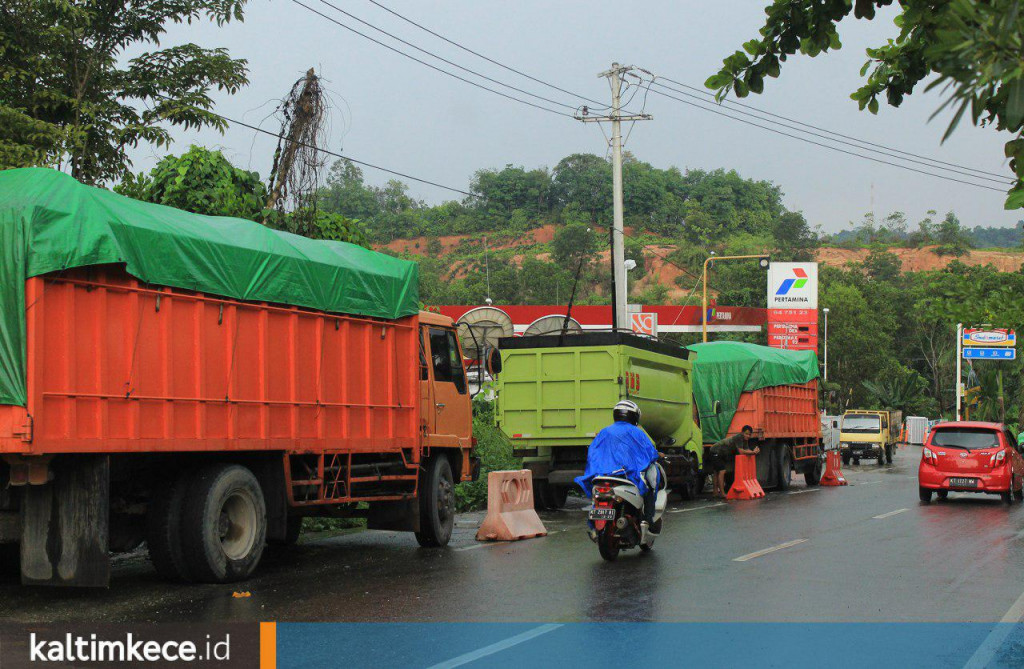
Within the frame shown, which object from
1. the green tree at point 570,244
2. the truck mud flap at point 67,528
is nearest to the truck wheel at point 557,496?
the truck mud flap at point 67,528

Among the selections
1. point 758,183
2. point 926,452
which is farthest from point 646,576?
point 758,183

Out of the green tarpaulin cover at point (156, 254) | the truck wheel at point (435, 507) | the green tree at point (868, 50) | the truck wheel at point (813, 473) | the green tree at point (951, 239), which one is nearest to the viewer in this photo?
the green tree at point (868, 50)

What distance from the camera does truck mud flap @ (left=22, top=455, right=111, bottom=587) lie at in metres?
8.88

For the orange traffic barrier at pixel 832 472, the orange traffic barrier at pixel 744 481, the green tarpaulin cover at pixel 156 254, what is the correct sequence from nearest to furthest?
the green tarpaulin cover at pixel 156 254, the orange traffic barrier at pixel 744 481, the orange traffic barrier at pixel 832 472

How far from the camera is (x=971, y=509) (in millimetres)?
20844

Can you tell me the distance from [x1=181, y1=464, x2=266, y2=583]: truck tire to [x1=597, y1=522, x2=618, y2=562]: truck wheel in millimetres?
3529

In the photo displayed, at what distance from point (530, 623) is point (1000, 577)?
217 inches

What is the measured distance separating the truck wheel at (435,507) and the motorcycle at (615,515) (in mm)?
2355

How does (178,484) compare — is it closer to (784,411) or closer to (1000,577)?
(1000,577)

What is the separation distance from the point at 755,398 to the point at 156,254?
62.2ft

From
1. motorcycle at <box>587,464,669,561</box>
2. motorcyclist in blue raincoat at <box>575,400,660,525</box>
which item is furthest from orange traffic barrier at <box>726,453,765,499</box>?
motorcycle at <box>587,464,669,561</box>

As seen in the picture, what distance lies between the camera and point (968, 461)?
2200 cm

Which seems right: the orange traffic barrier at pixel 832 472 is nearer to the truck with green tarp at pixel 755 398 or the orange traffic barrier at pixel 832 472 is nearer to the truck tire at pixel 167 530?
the truck with green tarp at pixel 755 398

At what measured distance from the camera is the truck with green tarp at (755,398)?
26.5 metres
